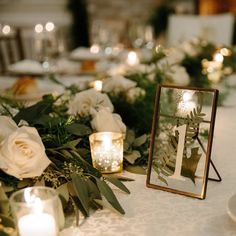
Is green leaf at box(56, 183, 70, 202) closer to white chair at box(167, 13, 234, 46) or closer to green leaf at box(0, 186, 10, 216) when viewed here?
green leaf at box(0, 186, 10, 216)

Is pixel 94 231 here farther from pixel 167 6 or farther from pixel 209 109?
pixel 167 6

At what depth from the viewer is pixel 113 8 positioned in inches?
230

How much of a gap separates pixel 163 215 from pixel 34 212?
0.24 metres

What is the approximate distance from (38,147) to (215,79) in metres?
1.35

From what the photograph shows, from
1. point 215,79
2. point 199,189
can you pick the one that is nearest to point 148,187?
point 199,189

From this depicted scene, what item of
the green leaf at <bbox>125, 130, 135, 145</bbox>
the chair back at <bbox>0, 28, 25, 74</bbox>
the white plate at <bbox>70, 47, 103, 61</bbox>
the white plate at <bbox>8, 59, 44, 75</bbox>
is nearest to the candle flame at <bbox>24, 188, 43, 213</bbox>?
the green leaf at <bbox>125, 130, 135, 145</bbox>

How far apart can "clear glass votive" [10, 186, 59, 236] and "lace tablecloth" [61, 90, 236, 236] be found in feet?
0.24

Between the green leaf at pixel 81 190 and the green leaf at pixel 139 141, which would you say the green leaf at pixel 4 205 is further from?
the green leaf at pixel 139 141

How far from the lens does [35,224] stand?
24.9 inches

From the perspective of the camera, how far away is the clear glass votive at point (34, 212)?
2.05 feet

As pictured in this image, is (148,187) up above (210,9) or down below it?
above

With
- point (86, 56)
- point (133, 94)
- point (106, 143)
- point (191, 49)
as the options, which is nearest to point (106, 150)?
point (106, 143)

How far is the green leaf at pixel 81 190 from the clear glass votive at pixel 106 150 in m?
0.15

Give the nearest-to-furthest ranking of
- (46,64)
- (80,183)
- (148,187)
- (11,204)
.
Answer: (11,204)
(80,183)
(148,187)
(46,64)
